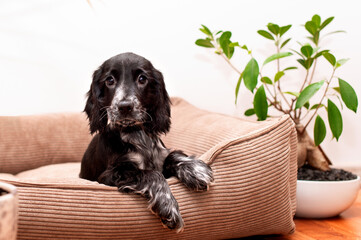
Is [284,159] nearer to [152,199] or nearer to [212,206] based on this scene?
[212,206]

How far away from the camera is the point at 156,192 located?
5.93ft

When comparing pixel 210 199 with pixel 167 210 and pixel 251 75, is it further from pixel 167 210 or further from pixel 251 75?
pixel 251 75

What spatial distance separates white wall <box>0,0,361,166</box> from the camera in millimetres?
3629

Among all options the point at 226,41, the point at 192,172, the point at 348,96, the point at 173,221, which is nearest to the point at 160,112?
the point at 192,172

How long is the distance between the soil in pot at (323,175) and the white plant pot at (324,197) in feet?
0.41

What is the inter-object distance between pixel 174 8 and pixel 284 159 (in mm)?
1957

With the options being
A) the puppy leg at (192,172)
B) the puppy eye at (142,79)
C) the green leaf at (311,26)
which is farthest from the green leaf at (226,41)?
the puppy leg at (192,172)

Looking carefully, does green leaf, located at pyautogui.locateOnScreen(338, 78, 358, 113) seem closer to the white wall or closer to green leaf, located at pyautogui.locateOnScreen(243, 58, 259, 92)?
green leaf, located at pyautogui.locateOnScreen(243, 58, 259, 92)

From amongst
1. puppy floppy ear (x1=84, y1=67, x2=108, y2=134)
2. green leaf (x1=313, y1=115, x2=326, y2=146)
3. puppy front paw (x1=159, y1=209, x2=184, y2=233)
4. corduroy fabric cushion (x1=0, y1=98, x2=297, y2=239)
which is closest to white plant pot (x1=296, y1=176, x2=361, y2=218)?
green leaf (x1=313, y1=115, x2=326, y2=146)

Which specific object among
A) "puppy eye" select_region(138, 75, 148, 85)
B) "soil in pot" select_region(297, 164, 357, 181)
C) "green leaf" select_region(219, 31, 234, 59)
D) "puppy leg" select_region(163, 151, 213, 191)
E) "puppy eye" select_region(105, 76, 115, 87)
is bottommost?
"soil in pot" select_region(297, 164, 357, 181)

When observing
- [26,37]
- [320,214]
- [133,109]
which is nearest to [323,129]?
[320,214]

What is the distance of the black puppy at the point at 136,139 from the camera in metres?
1.86

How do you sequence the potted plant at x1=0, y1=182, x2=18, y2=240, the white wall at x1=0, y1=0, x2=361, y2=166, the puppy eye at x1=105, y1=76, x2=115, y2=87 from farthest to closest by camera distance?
the white wall at x1=0, y1=0, x2=361, y2=166, the puppy eye at x1=105, y1=76, x2=115, y2=87, the potted plant at x1=0, y1=182, x2=18, y2=240

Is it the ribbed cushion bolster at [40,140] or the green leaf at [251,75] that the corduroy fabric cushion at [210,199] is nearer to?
the green leaf at [251,75]
